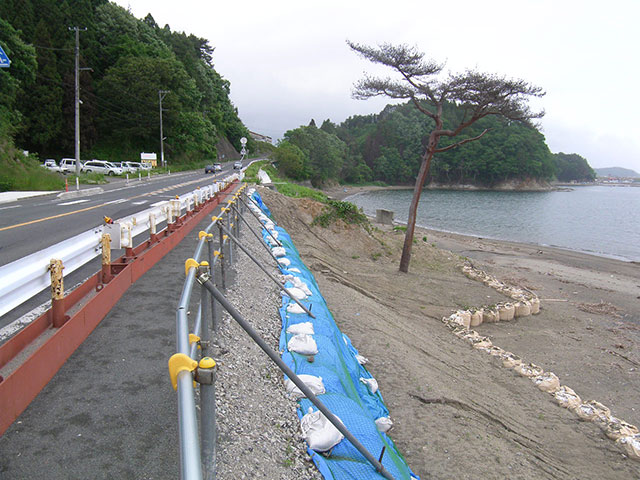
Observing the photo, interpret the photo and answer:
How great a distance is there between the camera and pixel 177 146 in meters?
66.4

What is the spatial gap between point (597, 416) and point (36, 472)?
314 inches

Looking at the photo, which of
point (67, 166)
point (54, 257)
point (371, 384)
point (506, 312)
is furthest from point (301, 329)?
point (67, 166)

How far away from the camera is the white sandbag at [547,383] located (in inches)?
320

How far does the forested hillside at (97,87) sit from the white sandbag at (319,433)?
32.9 meters

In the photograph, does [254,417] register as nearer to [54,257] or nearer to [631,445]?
[54,257]

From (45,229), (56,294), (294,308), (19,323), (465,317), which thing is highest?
(56,294)

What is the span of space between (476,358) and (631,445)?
3029mm

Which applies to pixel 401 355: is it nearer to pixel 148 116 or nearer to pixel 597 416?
pixel 597 416

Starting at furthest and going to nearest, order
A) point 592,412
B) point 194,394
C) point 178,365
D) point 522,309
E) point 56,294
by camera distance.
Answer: point 522,309
point 592,412
point 56,294
point 194,394
point 178,365

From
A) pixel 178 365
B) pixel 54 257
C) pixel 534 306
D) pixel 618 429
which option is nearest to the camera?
pixel 178 365

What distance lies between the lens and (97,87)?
54812mm

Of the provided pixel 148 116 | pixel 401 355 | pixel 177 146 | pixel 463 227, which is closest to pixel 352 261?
pixel 401 355

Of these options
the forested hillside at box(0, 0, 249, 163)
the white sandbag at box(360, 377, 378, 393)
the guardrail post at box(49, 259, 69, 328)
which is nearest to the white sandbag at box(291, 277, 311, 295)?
the white sandbag at box(360, 377, 378, 393)

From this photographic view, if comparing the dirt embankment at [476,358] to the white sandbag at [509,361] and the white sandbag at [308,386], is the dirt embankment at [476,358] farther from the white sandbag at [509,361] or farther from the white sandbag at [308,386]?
the white sandbag at [308,386]
